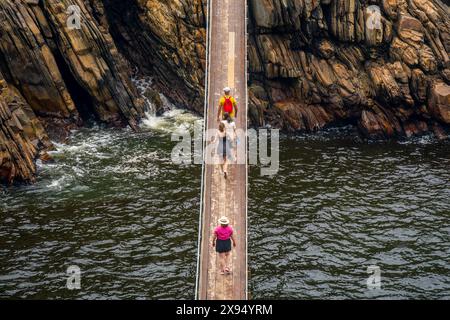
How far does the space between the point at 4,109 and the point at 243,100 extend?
14.8m

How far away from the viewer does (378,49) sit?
49.1 metres

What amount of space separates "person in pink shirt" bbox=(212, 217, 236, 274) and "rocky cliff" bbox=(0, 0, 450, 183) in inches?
804

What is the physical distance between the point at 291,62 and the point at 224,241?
23.8 m

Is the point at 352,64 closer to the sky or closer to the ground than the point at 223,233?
closer to the sky

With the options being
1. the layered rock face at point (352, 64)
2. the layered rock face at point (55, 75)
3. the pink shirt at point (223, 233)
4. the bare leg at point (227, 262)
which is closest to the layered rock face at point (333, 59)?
the layered rock face at point (352, 64)

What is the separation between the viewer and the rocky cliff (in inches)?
1849

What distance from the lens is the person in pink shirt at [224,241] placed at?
1146 inches

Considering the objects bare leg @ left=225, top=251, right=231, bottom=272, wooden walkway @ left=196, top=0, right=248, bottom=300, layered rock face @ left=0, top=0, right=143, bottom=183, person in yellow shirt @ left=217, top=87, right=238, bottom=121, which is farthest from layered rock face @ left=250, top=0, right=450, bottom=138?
bare leg @ left=225, top=251, right=231, bottom=272

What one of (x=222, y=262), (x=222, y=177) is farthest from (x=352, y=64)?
(x=222, y=262)

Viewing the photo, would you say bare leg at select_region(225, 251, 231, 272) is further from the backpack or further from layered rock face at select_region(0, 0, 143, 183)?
layered rock face at select_region(0, 0, 143, 183)

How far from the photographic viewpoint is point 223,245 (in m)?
29.3

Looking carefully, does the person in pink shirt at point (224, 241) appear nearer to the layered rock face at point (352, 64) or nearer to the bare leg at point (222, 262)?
the bare leg at point (222, 262)

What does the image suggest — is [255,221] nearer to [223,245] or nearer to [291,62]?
[223,245]

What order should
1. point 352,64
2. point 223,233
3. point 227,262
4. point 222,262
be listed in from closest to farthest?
point 223,233
point 227,262
point 222,262
point 352,64
